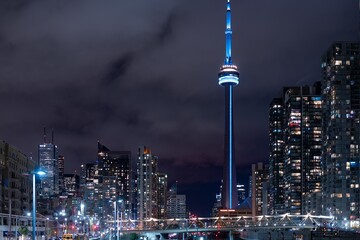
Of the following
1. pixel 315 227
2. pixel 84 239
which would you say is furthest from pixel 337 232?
pixel 84 239

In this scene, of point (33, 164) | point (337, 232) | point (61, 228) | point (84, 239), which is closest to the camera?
point (84, 239)

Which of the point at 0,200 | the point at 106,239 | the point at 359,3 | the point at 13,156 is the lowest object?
the point at 106,239

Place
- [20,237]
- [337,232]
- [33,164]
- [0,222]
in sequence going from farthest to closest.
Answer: [337,232], [33,164], [20,237], [0,222]

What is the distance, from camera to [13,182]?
404 feet

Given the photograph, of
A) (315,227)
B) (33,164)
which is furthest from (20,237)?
(315,227)

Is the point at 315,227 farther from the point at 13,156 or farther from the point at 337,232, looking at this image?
the point at 13,156

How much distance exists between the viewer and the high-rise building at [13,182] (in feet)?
384

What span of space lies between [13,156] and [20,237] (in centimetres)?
2210

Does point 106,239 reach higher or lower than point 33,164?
lower

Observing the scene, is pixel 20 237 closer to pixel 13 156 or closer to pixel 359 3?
pixel 13 156

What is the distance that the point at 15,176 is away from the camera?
124688mm

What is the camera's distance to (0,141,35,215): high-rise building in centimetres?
11700

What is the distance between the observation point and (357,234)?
146375 mm

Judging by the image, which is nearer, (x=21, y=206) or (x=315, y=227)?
(x=21, y=206)
